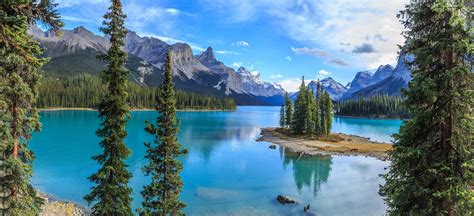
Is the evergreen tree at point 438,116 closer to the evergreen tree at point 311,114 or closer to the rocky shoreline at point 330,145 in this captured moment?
the rocky shoreline at point 330,145

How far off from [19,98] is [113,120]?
7121mm

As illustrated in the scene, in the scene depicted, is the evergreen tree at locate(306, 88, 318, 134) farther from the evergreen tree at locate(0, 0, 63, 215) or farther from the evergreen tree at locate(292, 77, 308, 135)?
the evergreen tree at locate(0, 0, 63, 215)

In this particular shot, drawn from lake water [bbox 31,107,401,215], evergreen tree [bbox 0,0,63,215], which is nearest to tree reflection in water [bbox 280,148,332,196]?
lake water [bbox 31,107,401,215]

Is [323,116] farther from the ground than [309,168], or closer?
farther from the ground

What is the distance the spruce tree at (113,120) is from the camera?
1927 cm

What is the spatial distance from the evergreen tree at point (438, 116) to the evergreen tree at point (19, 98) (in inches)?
499

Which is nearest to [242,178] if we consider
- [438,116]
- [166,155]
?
[166,155]

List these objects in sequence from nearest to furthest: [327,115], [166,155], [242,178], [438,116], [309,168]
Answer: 1. [438,116]
2. [166,155]
3. [242,178]
4. [309,168]
5. [327,115]

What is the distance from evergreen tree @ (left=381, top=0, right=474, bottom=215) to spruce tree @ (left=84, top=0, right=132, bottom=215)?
14.9 m

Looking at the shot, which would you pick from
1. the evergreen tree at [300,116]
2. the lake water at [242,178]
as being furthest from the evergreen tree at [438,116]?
the evergreen tree at [300,116]

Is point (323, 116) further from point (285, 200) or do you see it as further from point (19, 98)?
point (19, 98)

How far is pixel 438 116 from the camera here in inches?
486

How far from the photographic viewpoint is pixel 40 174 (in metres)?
49.7

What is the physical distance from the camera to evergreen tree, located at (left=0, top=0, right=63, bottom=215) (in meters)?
8.62
